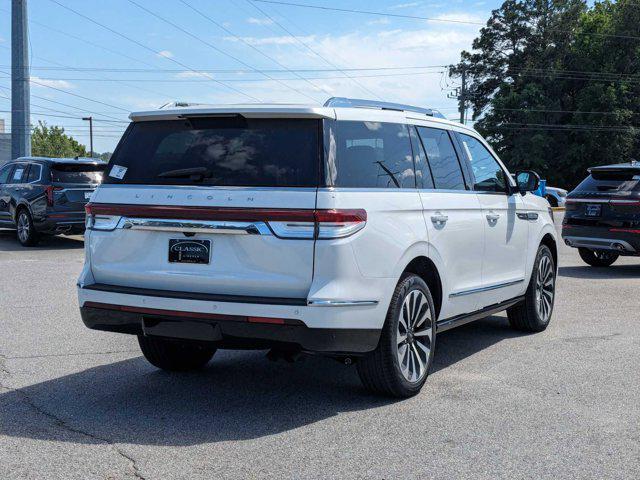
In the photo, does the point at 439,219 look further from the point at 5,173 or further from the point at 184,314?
the point at 5,173

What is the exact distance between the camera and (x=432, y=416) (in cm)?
492

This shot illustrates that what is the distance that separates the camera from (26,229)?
54.1 feet

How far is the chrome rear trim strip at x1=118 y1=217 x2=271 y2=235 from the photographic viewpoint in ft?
15.1

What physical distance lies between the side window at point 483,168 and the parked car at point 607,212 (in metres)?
6.08

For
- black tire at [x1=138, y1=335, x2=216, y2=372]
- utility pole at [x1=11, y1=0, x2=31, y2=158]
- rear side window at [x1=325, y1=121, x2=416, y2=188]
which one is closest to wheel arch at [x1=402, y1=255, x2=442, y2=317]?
rear side window at [x1=325, y1=121, x2=416, y2=188]

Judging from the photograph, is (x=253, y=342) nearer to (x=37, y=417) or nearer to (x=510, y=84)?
(x=37, y=417)

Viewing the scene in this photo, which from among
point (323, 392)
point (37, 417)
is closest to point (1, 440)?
point (37, 417)

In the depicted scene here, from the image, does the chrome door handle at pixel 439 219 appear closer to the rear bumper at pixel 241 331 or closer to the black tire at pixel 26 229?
the rear bumper at pixel 241 331

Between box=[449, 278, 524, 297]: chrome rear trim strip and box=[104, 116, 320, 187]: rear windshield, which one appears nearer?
box=[104, 116, 320, 187]: rear windshield

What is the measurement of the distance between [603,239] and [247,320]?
9.45 meters

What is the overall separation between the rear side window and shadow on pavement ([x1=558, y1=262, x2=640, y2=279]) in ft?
25.4

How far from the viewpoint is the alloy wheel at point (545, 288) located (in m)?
7.74

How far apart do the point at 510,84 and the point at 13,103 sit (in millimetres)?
50773

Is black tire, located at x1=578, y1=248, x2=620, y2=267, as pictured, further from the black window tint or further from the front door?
the black window tint
